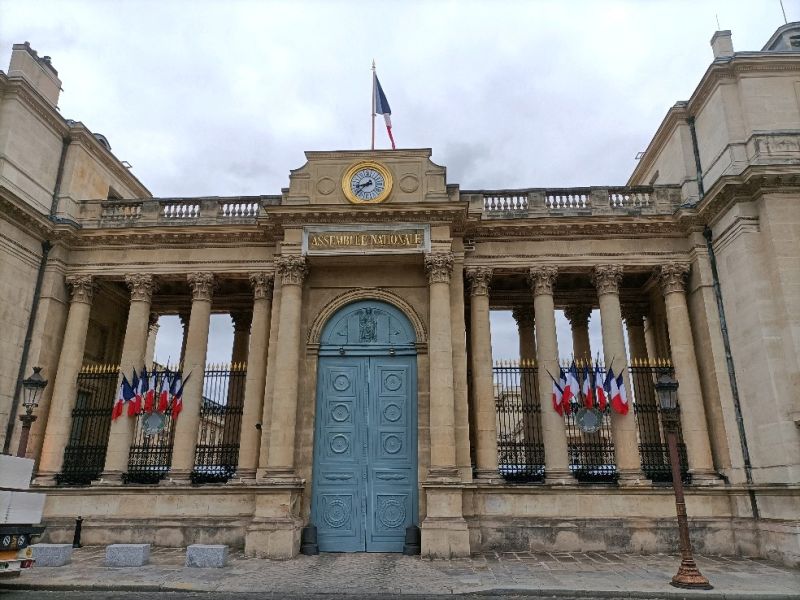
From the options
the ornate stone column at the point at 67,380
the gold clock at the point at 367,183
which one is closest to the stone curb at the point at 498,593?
the ornate stone column at the point at 67,380

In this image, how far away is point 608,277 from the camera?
56.6 feet

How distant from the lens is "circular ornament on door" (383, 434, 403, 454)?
15.7 m

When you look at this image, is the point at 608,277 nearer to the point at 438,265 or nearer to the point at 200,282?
the point at 438,265

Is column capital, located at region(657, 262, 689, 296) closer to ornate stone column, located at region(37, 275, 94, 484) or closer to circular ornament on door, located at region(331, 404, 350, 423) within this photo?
circular ornament on door, located at region(331, 404, 350, 423)

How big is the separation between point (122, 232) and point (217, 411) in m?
6.41

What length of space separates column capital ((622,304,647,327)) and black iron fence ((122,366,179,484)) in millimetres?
15662

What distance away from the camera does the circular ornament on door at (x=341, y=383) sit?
16344 millimetres

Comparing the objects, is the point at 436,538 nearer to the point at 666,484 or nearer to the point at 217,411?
the point at 666,484

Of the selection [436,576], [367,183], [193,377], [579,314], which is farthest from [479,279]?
[193,377]

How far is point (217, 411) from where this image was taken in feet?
58.5

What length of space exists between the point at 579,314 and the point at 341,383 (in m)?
9.55

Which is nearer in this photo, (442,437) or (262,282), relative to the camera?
(442,437)

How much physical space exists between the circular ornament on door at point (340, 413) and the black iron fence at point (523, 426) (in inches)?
177

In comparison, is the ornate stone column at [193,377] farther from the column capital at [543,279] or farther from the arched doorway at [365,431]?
the column capital at [543,279]
